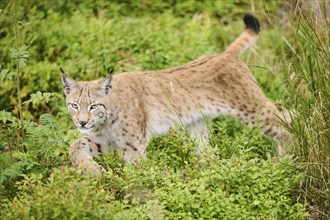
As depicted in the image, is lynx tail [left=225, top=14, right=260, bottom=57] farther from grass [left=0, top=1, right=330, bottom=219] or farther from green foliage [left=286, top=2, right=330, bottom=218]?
green foliage [left=286, top=2, right=330, bottom=218]

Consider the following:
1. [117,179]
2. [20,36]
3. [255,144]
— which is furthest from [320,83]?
[20,36]

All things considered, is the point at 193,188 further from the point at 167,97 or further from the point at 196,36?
the point at 196,36

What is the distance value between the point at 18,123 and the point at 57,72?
97.8 inches

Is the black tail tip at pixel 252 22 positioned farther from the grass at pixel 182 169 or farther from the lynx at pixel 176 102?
the grass at pixel 182 169

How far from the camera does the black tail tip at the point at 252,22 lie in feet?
25.3

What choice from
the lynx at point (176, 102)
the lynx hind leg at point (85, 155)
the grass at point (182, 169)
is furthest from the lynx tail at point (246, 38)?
the lynx hind leg at point (85, 155)

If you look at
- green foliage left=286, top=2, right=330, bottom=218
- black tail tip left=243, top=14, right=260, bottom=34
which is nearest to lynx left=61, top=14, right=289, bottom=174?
black tail tip left=243, top=14, right=260, bottom=34

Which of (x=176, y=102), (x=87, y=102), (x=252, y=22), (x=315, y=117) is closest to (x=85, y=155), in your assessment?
(x=87, y=102)

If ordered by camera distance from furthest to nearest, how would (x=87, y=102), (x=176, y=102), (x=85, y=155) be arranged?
(x=176, y=102), (x=87, y=102), (x=85, y=155)

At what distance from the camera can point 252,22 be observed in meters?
7.80

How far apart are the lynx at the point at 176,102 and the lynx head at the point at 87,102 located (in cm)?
1

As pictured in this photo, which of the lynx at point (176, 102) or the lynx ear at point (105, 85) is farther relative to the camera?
the lynx at point (176, 102)

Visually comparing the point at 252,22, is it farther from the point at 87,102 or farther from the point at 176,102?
the point at 87,102

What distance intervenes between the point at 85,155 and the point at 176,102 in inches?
53.3
